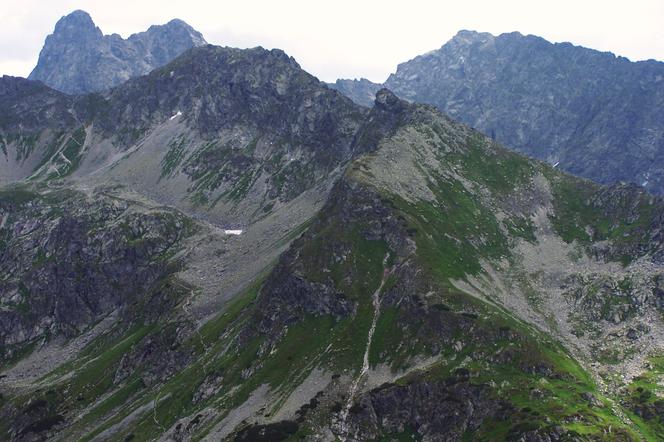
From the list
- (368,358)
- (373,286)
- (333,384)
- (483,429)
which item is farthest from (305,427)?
(373,286)

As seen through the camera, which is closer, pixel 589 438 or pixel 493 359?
pixel 589 438

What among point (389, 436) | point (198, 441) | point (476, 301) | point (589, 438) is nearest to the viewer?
point (589, 438)

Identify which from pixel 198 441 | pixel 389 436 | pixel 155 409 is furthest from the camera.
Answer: pixel 155 409

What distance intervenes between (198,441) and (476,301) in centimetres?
8847

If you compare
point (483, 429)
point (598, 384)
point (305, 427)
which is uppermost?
point (305, 427)

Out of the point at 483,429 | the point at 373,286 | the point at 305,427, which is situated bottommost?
the point at 483,429

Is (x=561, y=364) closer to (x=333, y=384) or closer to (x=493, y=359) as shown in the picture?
(x=493, y=359)

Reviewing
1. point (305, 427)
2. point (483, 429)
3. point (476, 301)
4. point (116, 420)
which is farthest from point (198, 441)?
point (476, 301)

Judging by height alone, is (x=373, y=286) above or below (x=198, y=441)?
above

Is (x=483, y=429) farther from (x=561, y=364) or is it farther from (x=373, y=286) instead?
(x=373, y=286)

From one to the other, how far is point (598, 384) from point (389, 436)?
56121 millimetres

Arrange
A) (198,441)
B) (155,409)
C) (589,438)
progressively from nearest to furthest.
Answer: (589,438) < (198,441) < (155,409)

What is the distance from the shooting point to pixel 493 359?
6127 inches

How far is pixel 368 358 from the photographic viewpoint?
168000 millimetres
